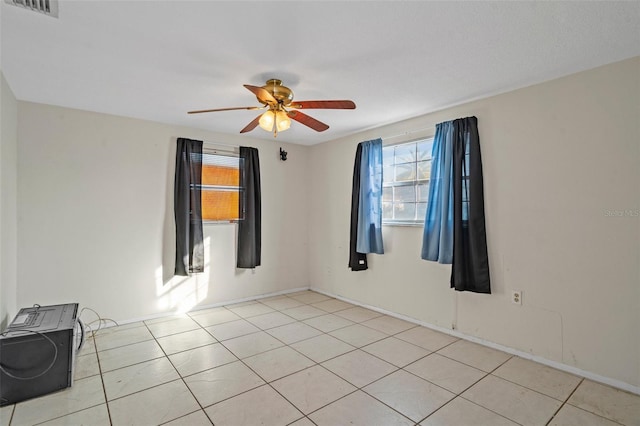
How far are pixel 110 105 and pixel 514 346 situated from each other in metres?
4.40

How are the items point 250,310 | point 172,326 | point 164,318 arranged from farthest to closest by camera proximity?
point 250,310
point 164,318
point 172,326

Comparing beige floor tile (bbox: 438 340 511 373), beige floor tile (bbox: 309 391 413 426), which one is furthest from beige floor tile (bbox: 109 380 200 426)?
beige floor tile (bbox: 438 340 511 373)

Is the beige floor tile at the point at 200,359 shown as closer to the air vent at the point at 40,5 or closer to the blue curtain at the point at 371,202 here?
the blue curtain at the point at 371,202

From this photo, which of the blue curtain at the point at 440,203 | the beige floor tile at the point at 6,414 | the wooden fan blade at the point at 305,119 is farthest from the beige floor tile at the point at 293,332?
the wooden fan blade at the point at 305,119

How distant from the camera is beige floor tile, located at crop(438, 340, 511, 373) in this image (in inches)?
104

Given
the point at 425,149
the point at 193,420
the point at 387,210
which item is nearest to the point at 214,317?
the point at 193,420

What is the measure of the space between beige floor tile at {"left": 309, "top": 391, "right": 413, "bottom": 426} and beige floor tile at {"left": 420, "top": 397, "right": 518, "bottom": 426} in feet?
0.58

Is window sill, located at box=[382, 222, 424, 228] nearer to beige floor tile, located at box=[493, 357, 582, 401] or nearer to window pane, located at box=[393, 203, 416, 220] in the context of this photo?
window pane, located at box=[393, 203, 416, 220]

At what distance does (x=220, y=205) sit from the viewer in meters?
4.31

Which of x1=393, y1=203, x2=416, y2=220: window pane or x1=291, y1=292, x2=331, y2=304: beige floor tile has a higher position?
x1=393, y1=203, x2=416, y2=220: window pane

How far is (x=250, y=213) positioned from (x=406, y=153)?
2.18m

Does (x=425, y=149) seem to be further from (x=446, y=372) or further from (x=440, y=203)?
(x=446, y=372)

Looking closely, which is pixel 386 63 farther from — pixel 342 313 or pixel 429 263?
pixel 342 313

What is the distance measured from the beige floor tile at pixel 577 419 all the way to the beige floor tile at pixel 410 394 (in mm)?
596
